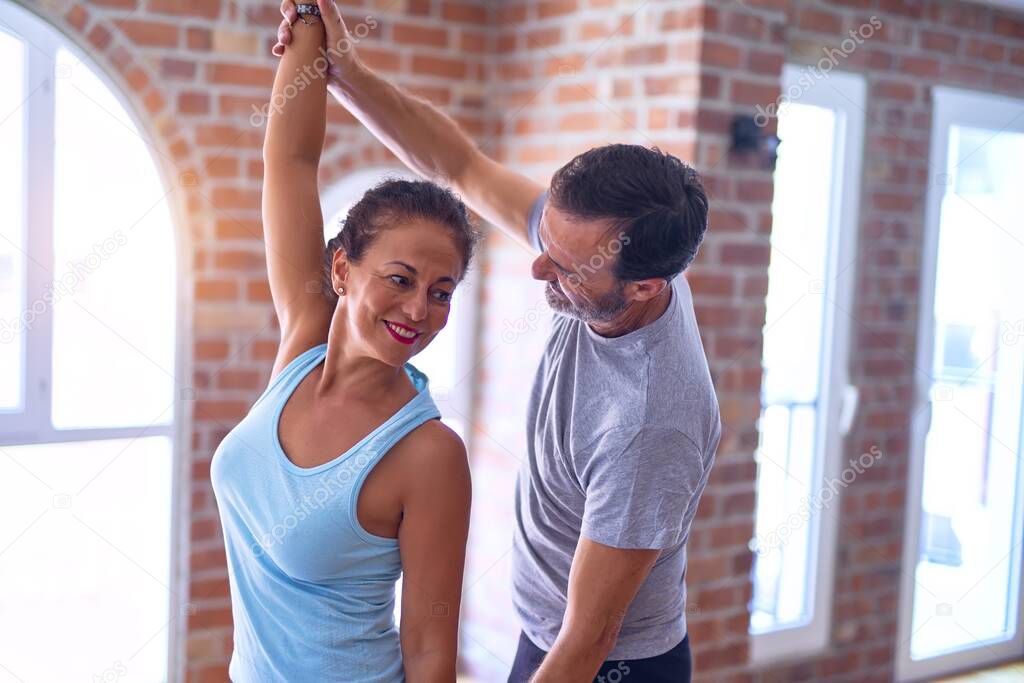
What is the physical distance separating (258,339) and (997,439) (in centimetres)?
281

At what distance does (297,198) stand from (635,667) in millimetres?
988

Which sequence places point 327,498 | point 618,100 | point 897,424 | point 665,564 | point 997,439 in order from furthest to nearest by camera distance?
point 997,439 < point 897,424 < point 618,100 < point 665,564 < point 327,498

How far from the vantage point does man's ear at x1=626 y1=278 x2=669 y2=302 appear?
4.94 feet

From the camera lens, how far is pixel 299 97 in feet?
5.51

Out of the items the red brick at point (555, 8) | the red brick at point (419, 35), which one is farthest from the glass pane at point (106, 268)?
the red brick at point (555, 8)

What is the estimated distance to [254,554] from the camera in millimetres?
1481

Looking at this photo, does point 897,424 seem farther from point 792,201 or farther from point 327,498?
point 327,498

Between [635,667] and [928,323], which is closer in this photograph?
[635,667]

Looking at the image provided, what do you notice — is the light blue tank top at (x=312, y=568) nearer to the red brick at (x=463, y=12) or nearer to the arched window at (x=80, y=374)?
the arched window at (x=80, y=374)

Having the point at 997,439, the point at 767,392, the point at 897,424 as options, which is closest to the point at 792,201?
the point at 767,392

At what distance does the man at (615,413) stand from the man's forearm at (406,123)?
6cm

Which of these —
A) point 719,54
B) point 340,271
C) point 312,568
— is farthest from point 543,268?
point 719,54

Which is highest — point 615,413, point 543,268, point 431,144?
point 431,144

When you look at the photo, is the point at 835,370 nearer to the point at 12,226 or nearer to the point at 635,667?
the point at 635,667
